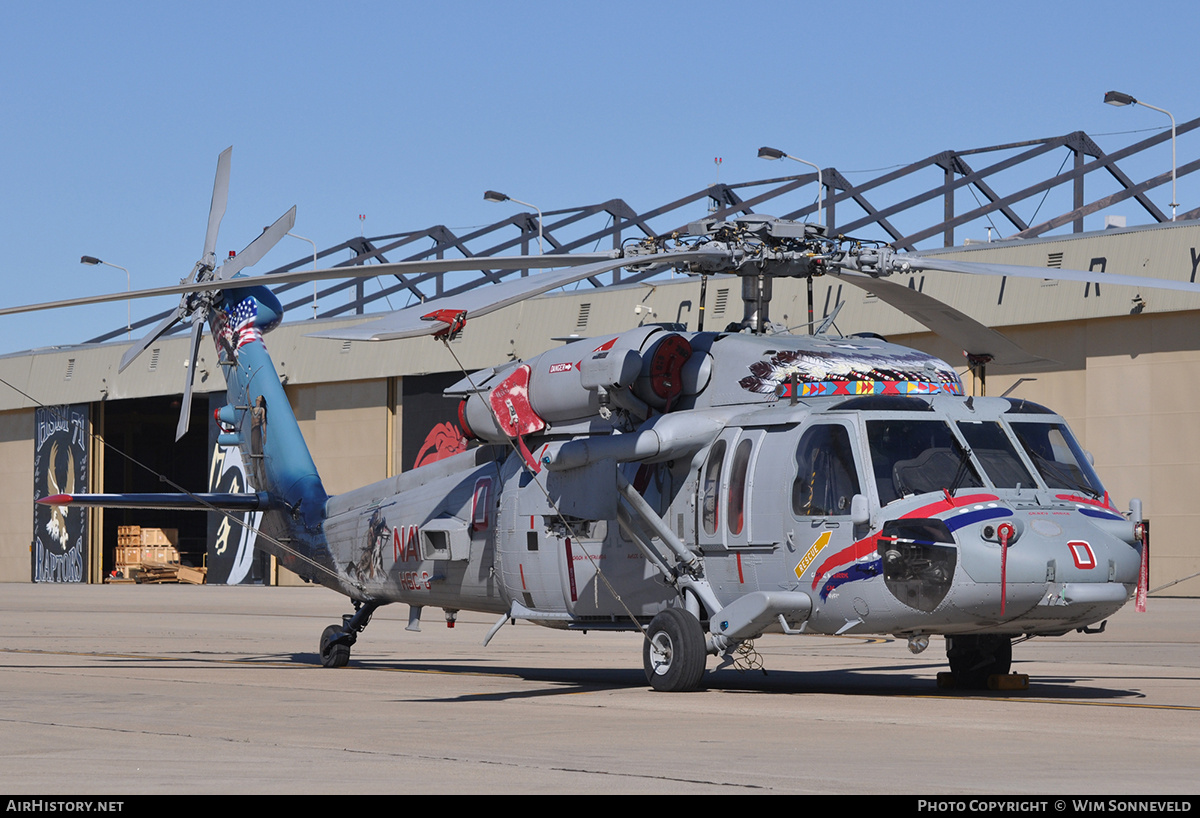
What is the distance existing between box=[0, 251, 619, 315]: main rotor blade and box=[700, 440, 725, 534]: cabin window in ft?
6.30

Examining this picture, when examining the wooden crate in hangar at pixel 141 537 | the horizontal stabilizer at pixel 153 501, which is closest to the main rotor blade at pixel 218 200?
the horizontal stabilizer at pixel 153 501

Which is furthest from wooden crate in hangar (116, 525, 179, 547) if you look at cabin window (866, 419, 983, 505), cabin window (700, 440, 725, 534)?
cabin window (866, 419, 983, 505)

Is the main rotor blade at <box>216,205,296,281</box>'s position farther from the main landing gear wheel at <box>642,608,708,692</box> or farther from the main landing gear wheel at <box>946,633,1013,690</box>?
the main landing gear wheel at <box>946,633,1013,690</box>

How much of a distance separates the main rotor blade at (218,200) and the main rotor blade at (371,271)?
617cm

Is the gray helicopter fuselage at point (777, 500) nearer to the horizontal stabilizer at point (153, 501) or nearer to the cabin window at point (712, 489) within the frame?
the cabin window at point (712, 489)

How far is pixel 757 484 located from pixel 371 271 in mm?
3847

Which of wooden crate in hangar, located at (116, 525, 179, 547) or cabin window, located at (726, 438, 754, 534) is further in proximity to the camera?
wooden crate in hangar, located at (116, 525, 179, 547)

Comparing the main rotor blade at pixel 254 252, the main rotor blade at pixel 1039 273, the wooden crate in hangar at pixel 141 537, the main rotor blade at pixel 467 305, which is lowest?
the wooden crate in hangar at pixel 141 537

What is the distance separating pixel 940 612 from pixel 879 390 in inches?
101

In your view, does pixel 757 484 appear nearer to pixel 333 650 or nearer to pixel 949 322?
pixel 949 322

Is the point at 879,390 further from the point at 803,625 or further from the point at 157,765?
the point at 157,765

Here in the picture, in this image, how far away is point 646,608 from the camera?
48.3 ft

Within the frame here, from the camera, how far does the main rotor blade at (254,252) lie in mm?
18891

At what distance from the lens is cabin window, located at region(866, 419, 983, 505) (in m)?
12.6
